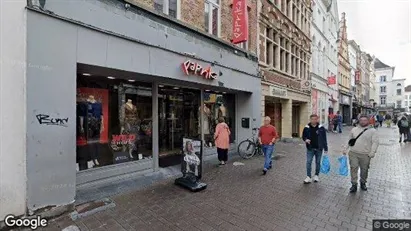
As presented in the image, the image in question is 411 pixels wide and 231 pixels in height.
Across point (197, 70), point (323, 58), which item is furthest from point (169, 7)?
point (323, 58)

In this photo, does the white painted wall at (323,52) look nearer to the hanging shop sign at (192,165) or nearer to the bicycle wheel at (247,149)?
the bicycle wheel at (247,149)

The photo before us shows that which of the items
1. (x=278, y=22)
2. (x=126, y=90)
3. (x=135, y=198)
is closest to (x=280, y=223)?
(x=135, y=198)

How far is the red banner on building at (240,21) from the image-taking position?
9906 millimetres

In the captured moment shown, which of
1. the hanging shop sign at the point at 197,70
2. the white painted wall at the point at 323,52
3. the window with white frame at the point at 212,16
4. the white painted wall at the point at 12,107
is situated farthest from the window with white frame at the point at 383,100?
the white painted wall at the point at 12,107

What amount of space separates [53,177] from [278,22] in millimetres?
13959

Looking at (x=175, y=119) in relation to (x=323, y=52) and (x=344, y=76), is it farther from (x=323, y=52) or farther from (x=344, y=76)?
(x=344, y=76)

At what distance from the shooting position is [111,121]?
6.78 m

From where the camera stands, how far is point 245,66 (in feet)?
35.9

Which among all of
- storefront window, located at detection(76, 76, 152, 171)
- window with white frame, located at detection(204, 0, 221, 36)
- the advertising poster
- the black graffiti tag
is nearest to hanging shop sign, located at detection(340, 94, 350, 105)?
window with white frame, located at detection(204, 0, 221, 36)

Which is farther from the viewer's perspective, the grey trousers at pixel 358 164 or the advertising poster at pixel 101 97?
the advertising poster at pixel 101 97

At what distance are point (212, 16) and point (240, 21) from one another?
1.16 metres

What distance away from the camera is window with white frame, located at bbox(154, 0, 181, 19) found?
293 inches

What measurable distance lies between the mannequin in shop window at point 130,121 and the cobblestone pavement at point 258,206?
4.93 feet

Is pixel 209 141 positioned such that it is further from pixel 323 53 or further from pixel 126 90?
pixel 323 53
